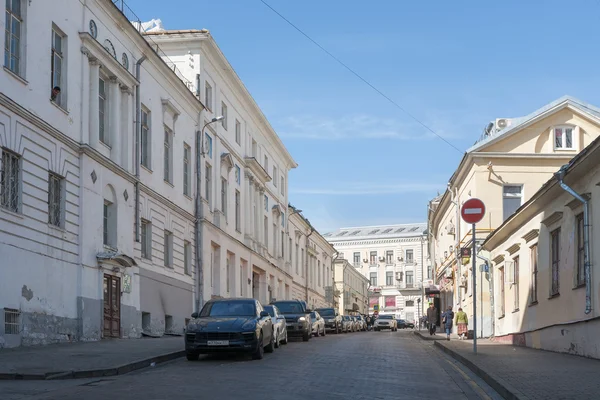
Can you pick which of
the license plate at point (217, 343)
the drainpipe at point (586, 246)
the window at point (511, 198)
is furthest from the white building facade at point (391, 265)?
the license plate at point (217, 343)

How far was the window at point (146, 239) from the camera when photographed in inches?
1206

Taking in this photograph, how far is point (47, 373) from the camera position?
13922 millimetres

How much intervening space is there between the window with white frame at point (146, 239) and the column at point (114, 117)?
156 inches

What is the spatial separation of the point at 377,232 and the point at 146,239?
93.1m

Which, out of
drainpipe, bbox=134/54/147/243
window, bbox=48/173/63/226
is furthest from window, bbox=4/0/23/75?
drainpipe, bbox=134/54/147/243

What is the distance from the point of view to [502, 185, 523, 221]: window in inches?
1515

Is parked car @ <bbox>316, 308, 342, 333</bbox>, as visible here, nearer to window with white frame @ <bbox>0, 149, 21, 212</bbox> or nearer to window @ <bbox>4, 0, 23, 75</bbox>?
window with white frame @ <bbox>0, 149, 21, 212</bbox>

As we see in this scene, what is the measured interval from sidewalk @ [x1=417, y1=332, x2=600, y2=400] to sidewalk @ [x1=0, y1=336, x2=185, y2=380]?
21.8 feet

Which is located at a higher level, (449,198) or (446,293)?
(449,198)

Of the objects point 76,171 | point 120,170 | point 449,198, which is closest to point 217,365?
point 76,171

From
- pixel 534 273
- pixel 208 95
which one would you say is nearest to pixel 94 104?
pixel 534 273

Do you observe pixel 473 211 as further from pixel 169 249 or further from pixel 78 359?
pixel 169 249

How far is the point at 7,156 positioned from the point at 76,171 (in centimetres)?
408

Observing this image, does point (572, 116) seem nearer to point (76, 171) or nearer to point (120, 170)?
point (120, 170)
